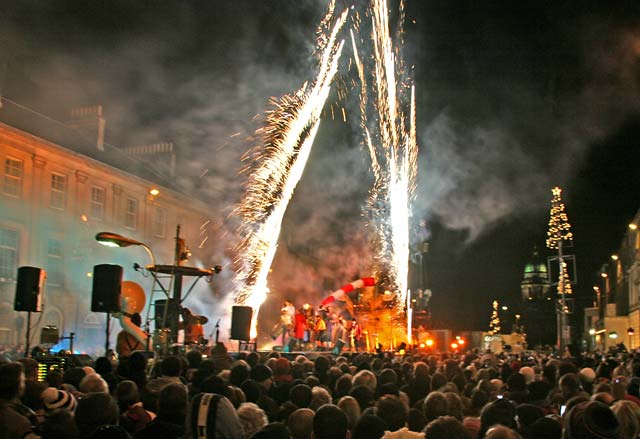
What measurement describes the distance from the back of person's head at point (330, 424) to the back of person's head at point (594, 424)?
1.66m

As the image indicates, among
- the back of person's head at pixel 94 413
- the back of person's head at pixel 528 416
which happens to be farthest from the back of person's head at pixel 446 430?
the back of person's head at pixel 94 413

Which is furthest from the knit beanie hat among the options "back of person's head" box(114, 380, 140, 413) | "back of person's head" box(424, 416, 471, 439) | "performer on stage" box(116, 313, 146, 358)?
"performer on stage" box(116, 313, 146, 358)

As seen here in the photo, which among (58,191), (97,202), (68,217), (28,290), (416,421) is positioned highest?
(58,191)

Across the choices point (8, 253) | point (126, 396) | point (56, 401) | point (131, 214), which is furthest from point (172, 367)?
point (131, 214)

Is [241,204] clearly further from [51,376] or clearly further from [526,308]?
[526,308]

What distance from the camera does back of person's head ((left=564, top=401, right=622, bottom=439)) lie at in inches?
184

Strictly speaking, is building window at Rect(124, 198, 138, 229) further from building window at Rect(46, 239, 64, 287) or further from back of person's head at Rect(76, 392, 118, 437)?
back of person's head at Rect(76, 392, 118, 437)

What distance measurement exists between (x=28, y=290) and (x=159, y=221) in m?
26.3

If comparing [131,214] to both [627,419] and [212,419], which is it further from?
[627,419]

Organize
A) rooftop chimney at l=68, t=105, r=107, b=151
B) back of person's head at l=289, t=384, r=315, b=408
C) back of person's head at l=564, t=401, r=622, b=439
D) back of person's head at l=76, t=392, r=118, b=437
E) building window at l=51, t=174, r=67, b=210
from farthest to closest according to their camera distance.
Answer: rooftop chimney at l=68, t=105, r=107, b=151 → building window at l=51, t=174, r=67, b=210 → back of person's head at l=289, t=384, r=315, b=408 → back of person's head at l=76, t=392, r=118, b=437 → back of person's head at l=564, t=401, r=622, b=439

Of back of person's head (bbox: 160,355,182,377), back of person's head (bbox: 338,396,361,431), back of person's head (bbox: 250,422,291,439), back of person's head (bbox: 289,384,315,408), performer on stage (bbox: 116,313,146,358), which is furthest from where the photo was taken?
performer on stage (bbox: 116,313,146,358)

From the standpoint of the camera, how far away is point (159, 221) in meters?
41.1

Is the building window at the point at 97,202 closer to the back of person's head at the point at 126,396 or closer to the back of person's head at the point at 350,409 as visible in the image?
the back of person's head at the point at 126,396

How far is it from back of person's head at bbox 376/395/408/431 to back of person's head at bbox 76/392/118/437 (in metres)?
2.42
